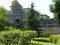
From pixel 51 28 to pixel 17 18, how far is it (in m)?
9.28

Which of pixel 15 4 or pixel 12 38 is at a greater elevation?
pixel 15 4

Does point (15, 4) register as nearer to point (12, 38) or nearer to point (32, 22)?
point (32, 22)

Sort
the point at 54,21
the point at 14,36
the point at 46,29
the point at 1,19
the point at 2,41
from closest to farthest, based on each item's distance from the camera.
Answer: the point at 2,41, the point at 14,36, the point at 1,19, the point at 46,29, the point at 54,21

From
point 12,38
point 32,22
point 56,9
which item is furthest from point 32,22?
point 12,38

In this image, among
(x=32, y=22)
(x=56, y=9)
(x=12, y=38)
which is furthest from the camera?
(x=56, y=9)

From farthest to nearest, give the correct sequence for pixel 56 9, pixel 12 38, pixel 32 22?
pixel 56 9 < pixel 32 22 < pixel 12 38

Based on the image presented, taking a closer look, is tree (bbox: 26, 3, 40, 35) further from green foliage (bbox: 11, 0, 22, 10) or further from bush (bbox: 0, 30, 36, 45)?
bush (bbox: 0, 30, 36, 45)

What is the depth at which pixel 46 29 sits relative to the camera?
37.7 m

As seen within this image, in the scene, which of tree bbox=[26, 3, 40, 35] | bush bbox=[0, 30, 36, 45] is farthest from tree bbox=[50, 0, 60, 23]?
bush bbox=[0, 30, 36, 45]

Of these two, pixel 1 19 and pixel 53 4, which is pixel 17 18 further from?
pixel 1 19

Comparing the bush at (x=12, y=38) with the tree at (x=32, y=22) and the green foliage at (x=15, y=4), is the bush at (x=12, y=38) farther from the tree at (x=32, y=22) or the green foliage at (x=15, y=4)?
Result: the green foliage at (x=15, y=4)

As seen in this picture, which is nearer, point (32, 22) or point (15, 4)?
point (32, 22)

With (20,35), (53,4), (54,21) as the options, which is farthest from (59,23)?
(20,35)

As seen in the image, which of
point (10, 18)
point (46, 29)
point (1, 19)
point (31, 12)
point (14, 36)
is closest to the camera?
point (14, 36)
